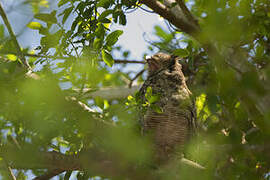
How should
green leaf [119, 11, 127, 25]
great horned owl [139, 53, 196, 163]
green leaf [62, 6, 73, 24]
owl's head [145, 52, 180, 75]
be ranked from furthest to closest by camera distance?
owl's head [145, 52, 180, 75]
great horned owl [139, 53, 196, 163]
green leaf [119, 11, 127, 25]
green leaf [62, 6, 73, 24]

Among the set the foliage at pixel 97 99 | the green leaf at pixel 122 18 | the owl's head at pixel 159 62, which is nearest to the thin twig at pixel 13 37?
the foliage at pixel 97 99

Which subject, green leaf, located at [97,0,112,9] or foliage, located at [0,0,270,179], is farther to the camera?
green leaf, located at [97,0,112,9]

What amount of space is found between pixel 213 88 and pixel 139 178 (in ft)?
1.64

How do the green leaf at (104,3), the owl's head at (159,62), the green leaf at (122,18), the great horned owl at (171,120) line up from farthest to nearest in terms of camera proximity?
the owl's head at (159,62), the great horned owl at (171,120), the green leaf at (122,18), the green leaf at (104,3)

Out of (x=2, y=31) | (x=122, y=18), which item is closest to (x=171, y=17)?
(x=122, y=18)

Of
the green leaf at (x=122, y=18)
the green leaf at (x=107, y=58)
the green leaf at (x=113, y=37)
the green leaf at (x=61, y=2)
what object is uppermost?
the green leaf at (x=61, y=2)

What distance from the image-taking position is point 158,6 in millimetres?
2322

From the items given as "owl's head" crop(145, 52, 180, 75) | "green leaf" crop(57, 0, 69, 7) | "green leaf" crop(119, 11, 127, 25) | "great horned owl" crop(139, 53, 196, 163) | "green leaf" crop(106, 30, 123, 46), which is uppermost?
"green leaf" crop(57, 0, 69, 7)

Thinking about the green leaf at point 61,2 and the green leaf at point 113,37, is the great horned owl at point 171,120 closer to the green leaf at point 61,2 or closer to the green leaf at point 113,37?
the green leaf at point 113,37

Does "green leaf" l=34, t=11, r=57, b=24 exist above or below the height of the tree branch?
below

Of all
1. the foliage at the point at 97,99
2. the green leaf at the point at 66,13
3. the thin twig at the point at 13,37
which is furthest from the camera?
the green leaf at the point at 66,13

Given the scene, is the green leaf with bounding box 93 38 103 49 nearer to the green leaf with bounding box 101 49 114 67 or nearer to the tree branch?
the green leaf with bounding box 101 49 114 67

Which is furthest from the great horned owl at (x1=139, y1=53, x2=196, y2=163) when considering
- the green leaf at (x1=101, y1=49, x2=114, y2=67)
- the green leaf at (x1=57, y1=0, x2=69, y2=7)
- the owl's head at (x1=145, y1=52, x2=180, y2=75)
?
the green leaf at (x1=57, y1=0, x2=69, y2=7)

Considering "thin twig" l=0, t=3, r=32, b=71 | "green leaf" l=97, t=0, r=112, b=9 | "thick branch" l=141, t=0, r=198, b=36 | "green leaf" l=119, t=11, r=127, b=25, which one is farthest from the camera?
"thick branch" l=141, t=0, r=198, b=36
